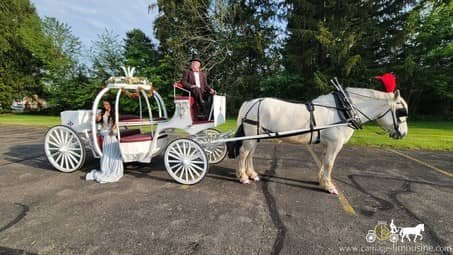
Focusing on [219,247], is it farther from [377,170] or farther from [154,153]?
[377,170]

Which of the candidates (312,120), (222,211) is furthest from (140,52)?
(222,211)

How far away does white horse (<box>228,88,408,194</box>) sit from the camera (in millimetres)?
3717

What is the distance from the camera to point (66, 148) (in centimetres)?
471

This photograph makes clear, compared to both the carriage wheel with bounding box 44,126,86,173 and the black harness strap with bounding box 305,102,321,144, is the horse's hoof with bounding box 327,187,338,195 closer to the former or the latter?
the black harness strap with bounding box 305,102,321,144

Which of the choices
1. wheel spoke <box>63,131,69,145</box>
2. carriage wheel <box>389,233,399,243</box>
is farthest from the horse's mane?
wheel spoke <box>63,131,69,145</box>

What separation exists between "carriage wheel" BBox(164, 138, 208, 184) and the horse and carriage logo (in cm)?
256

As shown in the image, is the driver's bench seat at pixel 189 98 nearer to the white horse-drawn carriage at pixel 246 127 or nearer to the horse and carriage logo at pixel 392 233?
the white horse-drawn carriage at pixel 246 127

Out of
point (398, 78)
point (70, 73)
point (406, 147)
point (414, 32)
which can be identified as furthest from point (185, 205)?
point (70, 73)

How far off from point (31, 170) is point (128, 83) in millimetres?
3046

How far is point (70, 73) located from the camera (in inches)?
943

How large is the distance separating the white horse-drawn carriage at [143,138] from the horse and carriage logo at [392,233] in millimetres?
2578

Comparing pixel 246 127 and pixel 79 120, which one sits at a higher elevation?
pixel 79 120

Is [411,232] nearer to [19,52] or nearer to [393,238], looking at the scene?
[393,238]

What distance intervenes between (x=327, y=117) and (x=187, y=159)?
261cm
